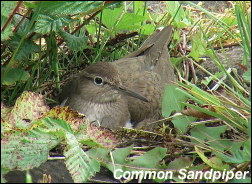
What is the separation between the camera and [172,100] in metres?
3.56

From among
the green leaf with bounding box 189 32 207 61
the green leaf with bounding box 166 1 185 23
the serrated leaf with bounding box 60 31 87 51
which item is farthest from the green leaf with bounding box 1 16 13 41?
the green leaf with bounding box 166 1 185 23

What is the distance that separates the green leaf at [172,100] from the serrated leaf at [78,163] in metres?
0.93

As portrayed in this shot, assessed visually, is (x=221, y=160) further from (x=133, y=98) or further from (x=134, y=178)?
(x=133, y=98)

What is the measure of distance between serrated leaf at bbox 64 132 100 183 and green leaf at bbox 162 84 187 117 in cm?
93

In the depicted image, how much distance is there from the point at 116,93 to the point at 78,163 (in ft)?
5.21

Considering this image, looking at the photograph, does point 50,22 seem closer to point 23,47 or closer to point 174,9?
point 23,47

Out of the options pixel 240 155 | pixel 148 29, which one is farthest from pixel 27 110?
pixel 148 29

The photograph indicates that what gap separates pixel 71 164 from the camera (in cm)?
270

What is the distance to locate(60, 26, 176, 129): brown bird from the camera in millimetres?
4148

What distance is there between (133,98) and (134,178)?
1506 mm

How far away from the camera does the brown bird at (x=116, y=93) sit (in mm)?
4148

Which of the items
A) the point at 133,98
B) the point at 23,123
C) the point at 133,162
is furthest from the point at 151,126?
the point at 23,123

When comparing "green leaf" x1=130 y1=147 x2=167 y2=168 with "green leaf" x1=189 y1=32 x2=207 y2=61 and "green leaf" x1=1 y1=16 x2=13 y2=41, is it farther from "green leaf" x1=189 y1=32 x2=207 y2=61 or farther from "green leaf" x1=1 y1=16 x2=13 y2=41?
"green leaf" x1=189 y1=32 x2=207 y2=61

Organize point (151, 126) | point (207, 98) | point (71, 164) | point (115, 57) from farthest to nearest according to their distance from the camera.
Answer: point (115, 57)
point (151, 126)
point (207, 98)
point (71, 164)
